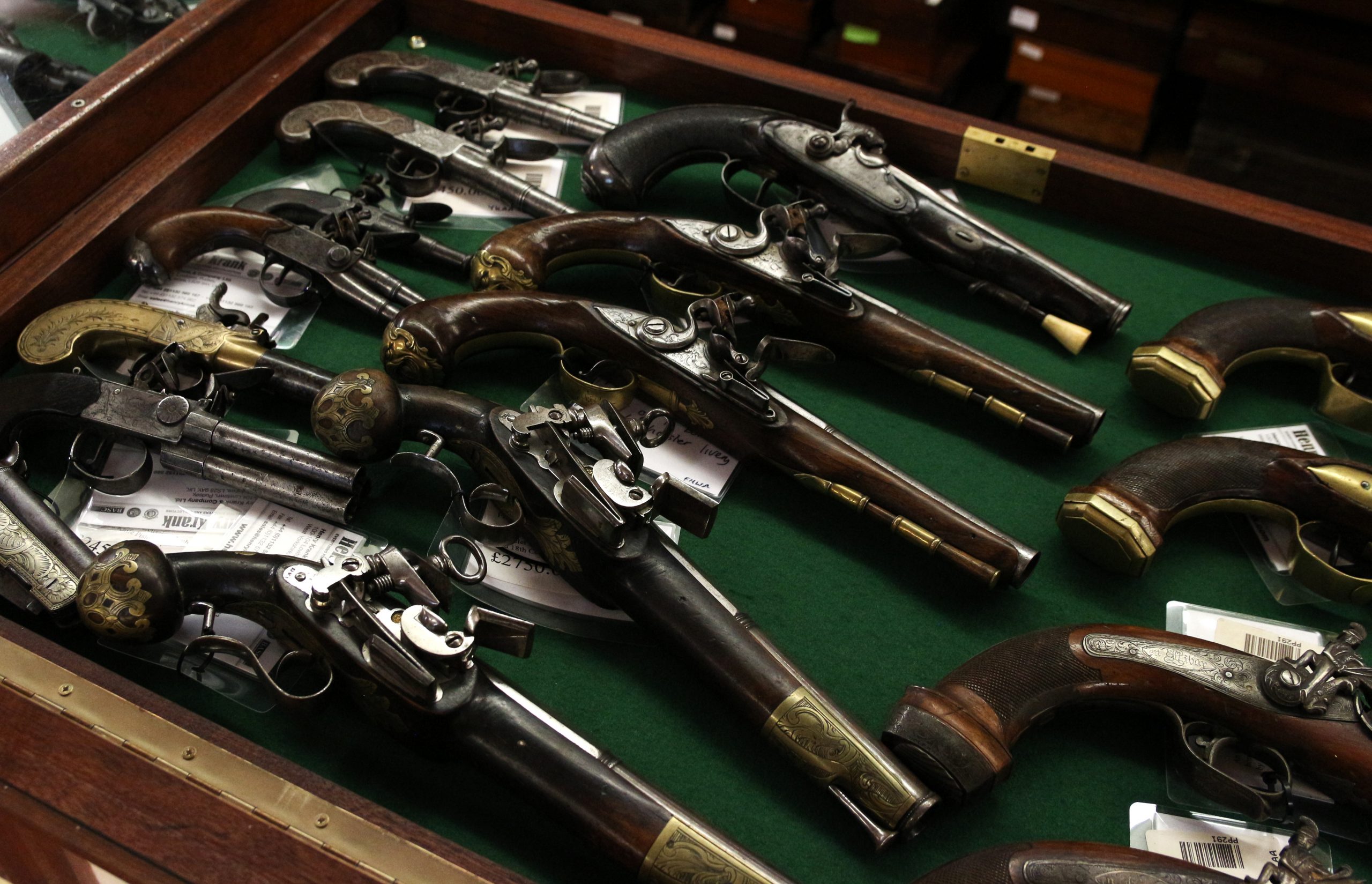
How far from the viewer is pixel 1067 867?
1.98 meters

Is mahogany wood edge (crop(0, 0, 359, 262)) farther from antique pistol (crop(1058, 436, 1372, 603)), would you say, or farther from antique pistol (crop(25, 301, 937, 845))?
antique pistol (crop(1058, 436, 1372, 603))

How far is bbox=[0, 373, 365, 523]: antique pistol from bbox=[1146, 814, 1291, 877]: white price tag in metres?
2.00

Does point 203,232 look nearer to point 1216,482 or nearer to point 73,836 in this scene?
point 73,836

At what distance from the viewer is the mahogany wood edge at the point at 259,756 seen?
1.96 metres

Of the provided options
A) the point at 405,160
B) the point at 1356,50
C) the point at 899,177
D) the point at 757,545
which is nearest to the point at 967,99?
the point at 1356,50

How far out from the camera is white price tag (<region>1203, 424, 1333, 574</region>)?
110 inches

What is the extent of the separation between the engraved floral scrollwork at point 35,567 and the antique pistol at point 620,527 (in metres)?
0.63

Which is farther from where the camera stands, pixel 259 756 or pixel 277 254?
pixel 277 254

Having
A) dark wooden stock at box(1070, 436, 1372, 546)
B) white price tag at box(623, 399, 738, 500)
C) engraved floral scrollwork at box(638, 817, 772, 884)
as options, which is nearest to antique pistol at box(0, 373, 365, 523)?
white price tag at box(623, 399, 738, 500)

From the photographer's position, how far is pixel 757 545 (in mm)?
2832

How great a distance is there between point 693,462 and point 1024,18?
120 inches

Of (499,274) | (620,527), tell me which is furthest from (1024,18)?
(620,527)

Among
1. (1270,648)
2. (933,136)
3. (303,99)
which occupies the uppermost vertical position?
(933,136)

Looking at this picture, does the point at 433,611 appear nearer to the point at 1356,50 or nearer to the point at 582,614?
the point at 582,614
